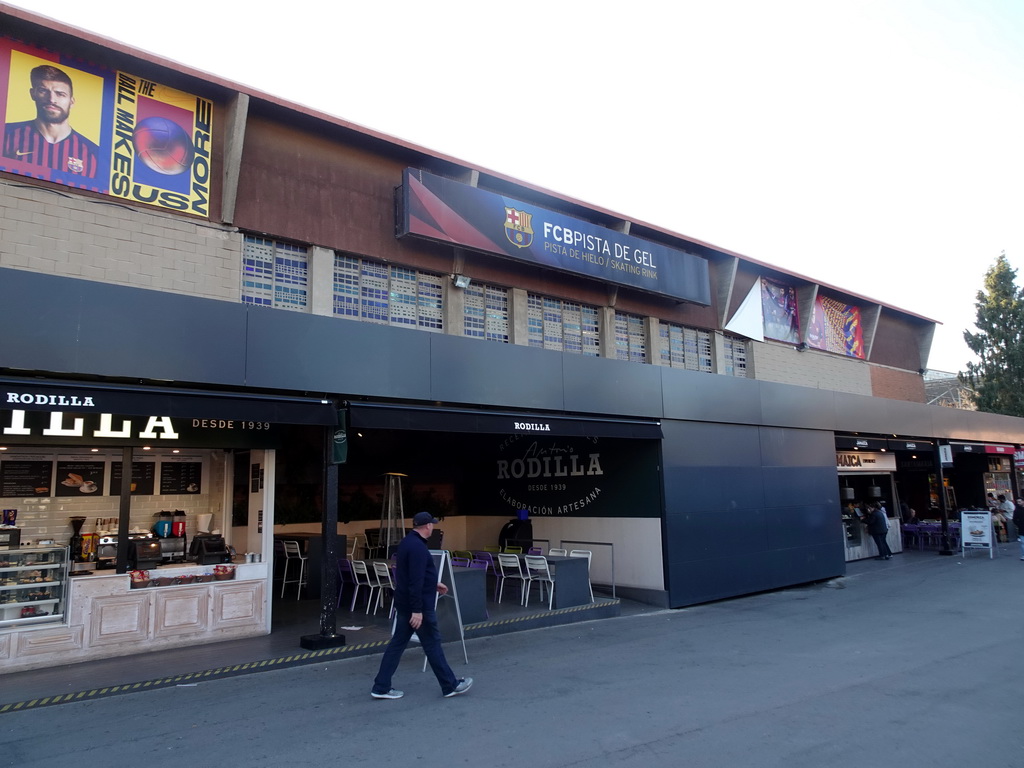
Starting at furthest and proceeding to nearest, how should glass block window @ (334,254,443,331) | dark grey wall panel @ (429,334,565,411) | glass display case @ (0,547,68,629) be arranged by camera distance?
1. glass block window @ (334,254,443,331)
2. dark grey wall panel @ (429,334,565,411)
3. glass display case @ (0,547,68,629)

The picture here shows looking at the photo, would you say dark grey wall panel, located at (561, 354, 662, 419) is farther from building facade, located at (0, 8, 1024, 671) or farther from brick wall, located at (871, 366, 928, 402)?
brick wall, located at (871, 366, 928, 402)

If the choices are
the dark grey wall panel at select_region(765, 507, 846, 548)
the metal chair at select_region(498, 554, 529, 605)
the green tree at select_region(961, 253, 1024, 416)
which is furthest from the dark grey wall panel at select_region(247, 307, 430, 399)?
the green tree at select_region(961, 253, 1024, 416)

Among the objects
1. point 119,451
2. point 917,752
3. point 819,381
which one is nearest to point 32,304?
point 119,451

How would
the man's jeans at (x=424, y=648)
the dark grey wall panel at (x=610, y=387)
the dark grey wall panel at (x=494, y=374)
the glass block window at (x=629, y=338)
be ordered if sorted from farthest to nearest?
the glass block window at (x=629, y=338) → the dark grey wall panel at (x=610, y=387) → the dark grey wall panel at (x=494, y=374) → the man's jeans at (x=424, y=648)

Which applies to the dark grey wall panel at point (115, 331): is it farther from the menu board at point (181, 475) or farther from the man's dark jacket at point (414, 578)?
the man's dark jacket at point (414, 578)

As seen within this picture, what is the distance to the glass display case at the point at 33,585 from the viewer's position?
25.8ft

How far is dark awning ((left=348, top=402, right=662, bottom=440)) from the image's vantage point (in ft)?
29.7

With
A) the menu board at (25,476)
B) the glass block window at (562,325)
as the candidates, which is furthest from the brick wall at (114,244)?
the glass block window at (562,325)

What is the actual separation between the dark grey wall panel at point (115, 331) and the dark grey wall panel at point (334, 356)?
25 cm

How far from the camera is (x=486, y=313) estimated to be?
13.1m

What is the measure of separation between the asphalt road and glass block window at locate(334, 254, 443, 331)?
17.0ft

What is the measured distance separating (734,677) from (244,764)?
4.70 m

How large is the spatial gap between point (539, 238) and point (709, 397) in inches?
170

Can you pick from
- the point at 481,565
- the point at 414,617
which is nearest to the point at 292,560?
the point at 481,565
